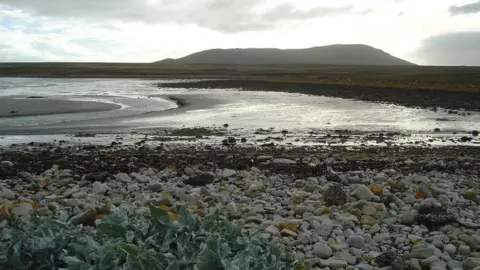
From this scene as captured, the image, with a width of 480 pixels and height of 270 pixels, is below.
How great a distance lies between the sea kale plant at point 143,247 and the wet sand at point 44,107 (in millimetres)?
22237

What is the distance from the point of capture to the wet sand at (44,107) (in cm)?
2444

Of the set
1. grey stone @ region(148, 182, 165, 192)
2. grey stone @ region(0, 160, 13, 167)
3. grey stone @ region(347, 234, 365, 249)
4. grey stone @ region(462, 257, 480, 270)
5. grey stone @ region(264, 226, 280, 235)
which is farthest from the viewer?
grey stone @ region(0, 160, 13, 167)

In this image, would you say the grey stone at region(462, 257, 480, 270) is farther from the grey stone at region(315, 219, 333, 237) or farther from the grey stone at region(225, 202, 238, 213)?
the grey stone at region(225, 202, 238, 213)

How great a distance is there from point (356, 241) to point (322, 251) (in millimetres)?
599

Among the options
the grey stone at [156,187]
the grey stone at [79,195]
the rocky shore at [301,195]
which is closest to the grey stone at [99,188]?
the rocky shore at [301,195]

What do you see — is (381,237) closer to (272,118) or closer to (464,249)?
(464,249)

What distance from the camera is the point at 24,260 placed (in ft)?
10.9

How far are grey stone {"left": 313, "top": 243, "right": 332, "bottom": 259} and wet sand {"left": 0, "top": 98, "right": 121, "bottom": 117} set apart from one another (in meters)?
22.0

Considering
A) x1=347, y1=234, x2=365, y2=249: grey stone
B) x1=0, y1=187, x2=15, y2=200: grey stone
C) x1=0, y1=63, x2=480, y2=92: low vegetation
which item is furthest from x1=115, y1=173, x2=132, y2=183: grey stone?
x1=0, y1=63, x2=480, y2=92: low vegetation

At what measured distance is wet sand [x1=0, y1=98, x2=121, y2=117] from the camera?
2444cm

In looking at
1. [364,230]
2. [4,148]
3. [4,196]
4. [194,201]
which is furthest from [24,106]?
[364,230]

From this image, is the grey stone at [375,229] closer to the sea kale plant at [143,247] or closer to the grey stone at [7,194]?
the sea kale plant at [143,247]

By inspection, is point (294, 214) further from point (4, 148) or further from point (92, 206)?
point (4, 148)

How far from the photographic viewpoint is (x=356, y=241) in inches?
219
